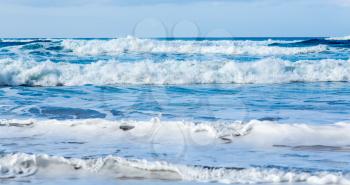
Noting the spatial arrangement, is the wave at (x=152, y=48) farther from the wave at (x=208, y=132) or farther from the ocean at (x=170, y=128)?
the wave at (x=208, y=132)

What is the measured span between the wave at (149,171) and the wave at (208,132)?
1370 millimetres

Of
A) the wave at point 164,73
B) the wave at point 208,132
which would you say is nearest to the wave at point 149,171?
the wave at point 208,132

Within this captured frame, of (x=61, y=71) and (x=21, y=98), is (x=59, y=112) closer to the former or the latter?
(x=21, y=98)

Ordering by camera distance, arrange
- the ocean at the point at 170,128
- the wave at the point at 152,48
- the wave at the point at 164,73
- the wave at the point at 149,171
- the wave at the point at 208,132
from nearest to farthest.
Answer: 1. the wave at the point at 149,171
2. the ocean at the point at 170,128
3. the wave at the point at 208,132
4. the wave at the point at 164,73
5. the wave at the point at 152,48

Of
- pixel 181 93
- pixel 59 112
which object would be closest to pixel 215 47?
pixel 181 93

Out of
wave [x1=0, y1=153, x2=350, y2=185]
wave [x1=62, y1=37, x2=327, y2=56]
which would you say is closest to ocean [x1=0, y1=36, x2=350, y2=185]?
wave [x1=0, y1=153, x2=350, y2=185]

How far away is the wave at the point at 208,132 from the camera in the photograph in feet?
26.0

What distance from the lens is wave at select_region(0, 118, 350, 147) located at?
791cm

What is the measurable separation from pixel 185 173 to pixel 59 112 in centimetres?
508

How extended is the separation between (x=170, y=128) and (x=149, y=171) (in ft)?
7.34

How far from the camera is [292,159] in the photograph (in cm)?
691

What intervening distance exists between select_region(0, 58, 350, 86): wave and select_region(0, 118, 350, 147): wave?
8944 millimetres

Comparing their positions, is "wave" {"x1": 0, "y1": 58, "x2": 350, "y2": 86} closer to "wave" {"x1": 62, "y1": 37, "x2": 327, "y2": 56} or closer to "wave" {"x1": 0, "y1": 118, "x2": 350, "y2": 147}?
"wave" {"x1": 0, "y1": 118, "x2": 350, "y2": 147}

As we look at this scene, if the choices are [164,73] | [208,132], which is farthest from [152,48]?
[208,132]
